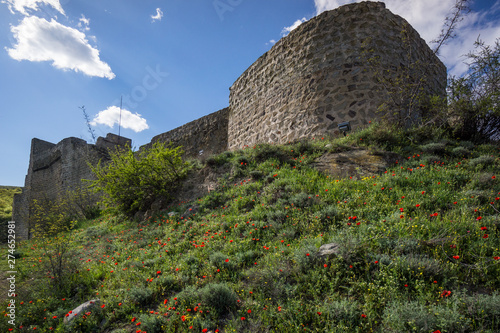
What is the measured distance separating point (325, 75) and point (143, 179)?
598 centimetres

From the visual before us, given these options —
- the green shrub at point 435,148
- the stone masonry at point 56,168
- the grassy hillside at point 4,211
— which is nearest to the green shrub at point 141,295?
the green shrub at point 435,148

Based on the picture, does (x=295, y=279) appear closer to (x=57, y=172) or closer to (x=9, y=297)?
(x=9, y=297)

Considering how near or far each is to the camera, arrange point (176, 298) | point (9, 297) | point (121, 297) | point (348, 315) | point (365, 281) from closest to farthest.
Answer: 1. point (348, 315)
2. point (365, 281)
3. point (176, 298)
4. point (121, 297)
5. point (9, 297)

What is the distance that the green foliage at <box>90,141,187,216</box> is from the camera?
24.9 ft

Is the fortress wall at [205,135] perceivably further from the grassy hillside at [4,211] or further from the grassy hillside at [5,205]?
the grassy hillside at [5,205]

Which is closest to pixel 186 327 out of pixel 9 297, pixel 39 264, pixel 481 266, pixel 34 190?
pixel 481 266

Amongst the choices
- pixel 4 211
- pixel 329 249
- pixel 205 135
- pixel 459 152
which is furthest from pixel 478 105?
pixel 4 211

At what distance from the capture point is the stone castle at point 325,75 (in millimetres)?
7125

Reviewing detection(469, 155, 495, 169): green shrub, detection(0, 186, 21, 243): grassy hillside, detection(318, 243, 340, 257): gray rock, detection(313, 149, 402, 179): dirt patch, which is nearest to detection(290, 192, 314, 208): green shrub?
detection(313, 149, 402, 179): dirt patch

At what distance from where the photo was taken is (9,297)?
4.00 m

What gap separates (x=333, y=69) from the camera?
735 centimetres

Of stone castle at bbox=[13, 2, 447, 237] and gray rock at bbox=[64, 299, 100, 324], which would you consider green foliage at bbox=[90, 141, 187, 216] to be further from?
gray rock at bbox=[64, 299, 100, 324]

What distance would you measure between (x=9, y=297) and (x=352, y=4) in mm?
9873

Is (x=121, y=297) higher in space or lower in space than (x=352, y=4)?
lower
